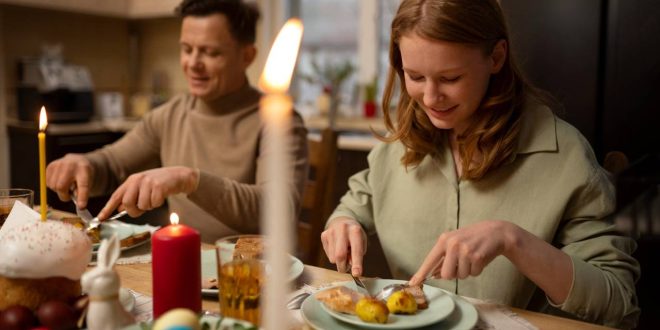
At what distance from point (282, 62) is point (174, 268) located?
0.44 m

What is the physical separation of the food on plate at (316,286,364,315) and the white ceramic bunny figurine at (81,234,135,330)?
0.93ft

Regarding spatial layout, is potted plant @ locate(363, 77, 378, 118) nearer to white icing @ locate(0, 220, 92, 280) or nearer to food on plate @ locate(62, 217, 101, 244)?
food on plate @ locate(62, 217, 101, 244)

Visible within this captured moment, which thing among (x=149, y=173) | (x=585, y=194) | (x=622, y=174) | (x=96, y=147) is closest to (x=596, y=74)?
(x=622, y=174)

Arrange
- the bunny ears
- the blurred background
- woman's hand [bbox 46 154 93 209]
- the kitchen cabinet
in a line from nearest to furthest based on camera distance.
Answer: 1. the bunny ears
2. woman's hand [bbox 46 154 93 209]
3. the blurred background
4. the kitchen cabinet

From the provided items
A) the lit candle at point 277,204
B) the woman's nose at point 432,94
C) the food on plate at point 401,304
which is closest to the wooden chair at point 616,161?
the woman's nose at point 432,94

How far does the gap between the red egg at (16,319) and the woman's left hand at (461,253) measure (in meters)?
0.52

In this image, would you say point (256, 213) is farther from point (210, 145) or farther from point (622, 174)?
point (622, 174)

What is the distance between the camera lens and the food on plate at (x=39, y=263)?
775mm

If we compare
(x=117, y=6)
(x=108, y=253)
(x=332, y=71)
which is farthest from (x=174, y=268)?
(x=117, y=6)

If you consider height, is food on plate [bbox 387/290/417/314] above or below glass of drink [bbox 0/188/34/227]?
below

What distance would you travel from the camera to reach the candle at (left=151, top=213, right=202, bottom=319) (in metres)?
0.77

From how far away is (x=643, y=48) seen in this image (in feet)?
6.62

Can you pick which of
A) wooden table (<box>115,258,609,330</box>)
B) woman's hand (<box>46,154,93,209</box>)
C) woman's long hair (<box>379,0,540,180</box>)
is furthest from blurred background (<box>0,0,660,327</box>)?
woman's hand (<box>46,154,93,209</box>)

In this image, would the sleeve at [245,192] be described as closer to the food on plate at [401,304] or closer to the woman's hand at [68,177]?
the woman's hand at [68,177]
